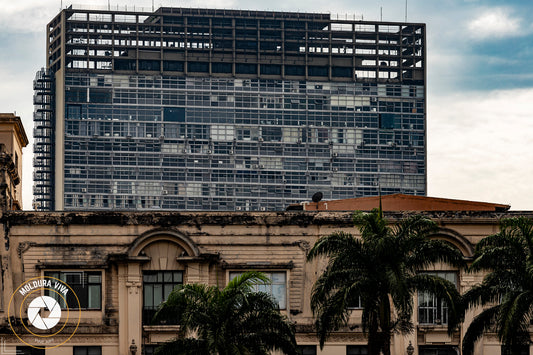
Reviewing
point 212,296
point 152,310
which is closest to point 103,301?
point 152,310

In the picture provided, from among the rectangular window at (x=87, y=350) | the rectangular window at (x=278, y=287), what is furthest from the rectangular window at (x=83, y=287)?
the rectangular window at (x=278, y=287)

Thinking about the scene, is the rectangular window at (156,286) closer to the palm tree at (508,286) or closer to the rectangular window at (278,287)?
the rectangular window at (278,287)

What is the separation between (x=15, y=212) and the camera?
5706cm

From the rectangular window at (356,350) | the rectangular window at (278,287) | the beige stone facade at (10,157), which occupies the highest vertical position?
the beige stone facade at (10,157)

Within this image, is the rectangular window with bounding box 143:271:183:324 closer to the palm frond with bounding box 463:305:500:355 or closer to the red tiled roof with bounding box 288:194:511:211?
the red tiled roof with bounding box 288:194:511:211

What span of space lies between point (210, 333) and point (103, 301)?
14.0m

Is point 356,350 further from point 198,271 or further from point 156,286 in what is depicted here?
point 156,286

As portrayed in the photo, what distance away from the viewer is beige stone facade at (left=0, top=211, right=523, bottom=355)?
56.5 meters

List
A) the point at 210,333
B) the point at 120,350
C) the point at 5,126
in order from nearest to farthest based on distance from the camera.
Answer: the point at 210,333
the point at 120,350
the point at 5,126

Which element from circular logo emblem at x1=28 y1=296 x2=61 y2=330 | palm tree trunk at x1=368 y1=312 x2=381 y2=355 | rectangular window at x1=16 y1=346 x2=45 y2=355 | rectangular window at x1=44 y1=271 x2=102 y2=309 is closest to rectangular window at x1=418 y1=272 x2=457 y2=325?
palm tree trunk at x1=368 y1=312 x2=381 y2=355

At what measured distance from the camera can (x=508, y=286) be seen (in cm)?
4694

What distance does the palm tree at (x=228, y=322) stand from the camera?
44.2 metres

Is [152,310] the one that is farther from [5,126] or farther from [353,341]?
[5,126]

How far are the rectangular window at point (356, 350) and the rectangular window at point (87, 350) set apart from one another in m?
12.9
